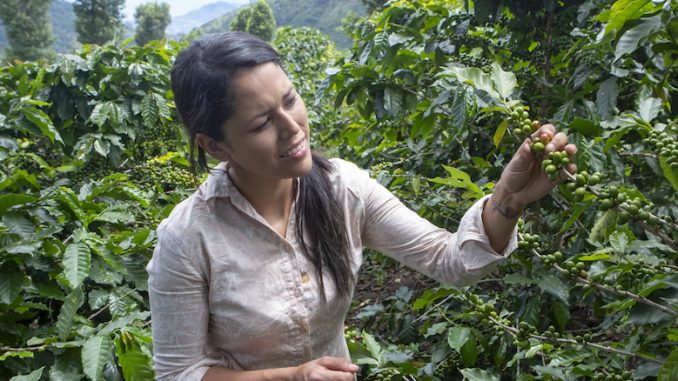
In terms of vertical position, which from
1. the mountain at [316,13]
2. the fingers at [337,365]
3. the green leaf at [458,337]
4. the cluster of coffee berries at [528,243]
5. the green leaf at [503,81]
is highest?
the green leaf at [503,81]

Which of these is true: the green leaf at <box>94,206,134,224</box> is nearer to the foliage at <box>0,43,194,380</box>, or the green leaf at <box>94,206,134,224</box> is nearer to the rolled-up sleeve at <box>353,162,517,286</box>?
the foliage at <box>0,43,194,380</box>

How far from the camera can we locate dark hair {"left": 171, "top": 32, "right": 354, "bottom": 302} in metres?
1.28

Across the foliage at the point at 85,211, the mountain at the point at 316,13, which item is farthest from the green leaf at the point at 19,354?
the mountain at the point at 316,13

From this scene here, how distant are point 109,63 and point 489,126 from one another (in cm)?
273

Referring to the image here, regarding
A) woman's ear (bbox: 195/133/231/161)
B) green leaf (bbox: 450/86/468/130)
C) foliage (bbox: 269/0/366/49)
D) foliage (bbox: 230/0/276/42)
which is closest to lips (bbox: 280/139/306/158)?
woman's ear (bbox: 195/133/231/161)

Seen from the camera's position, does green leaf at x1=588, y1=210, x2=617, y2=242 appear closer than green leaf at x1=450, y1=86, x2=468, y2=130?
Yes

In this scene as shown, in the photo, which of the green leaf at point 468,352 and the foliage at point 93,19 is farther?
the foliage at point 93,19

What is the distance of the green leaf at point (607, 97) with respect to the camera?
196cm

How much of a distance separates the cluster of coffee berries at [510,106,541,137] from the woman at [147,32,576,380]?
0.26 ft

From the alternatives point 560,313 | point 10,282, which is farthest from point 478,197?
point 10,282

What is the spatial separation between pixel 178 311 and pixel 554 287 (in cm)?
115

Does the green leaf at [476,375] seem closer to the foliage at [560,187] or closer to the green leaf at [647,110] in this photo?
the foliage at [560,187]

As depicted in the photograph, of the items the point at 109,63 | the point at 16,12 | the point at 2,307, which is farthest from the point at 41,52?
the point at 2,307

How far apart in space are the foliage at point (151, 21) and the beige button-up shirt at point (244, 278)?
31.4 metres
